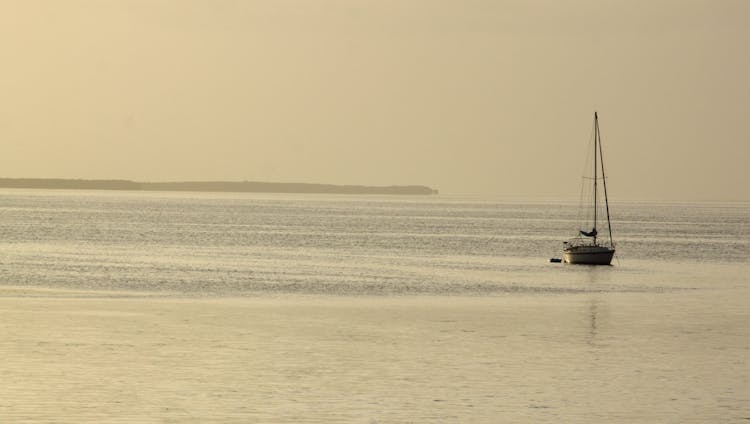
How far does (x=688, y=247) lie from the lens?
141250 mm

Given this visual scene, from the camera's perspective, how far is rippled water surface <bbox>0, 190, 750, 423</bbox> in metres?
29.7

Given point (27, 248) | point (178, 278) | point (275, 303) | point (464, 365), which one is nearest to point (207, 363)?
point (464, 365)

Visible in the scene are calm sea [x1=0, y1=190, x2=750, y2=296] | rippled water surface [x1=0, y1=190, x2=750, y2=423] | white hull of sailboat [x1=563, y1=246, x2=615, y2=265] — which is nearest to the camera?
rippled water surface [x1=0, y1=190, x2=750, y2=423]

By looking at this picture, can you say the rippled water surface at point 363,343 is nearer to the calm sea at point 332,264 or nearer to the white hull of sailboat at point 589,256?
the calm sea at point 332,264

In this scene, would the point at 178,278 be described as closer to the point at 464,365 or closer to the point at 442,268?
the point at 442,268

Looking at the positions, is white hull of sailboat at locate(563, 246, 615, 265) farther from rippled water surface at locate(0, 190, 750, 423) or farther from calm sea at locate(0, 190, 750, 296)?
rippled water surface at locate(0, 190, 750, 423)

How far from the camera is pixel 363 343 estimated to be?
138ft

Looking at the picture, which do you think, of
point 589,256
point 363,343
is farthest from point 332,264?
point 363,343

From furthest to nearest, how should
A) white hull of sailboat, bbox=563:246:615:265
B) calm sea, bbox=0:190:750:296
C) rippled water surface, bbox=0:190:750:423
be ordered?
white hull of sailboat, bbox=563:246:615:265
calm sea, bbox=0:190:750:296
rippled water surface, bbox=0:190:750:423

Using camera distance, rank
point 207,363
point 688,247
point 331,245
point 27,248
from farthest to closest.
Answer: point 688,247, point 331,245, point 27,248, point 207,363

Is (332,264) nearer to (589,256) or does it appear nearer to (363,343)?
(589,256)

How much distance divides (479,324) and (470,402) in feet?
63.9

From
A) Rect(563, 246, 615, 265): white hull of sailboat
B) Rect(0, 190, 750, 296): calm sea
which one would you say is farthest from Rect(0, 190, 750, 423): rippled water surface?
Rect(563, 246, 615, 265): white hull of sailboat

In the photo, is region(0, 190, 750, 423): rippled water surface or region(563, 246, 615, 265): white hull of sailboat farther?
region(563, 246, 615, 265): white hull of sailboat
